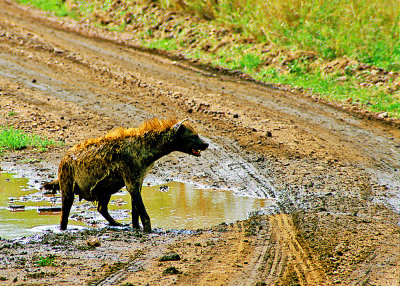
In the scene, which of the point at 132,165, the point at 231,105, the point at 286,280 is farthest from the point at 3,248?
the point at 231,105

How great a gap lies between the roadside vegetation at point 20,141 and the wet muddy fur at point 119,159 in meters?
4.29

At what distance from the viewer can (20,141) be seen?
41.4 feet

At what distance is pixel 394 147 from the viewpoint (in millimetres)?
12367

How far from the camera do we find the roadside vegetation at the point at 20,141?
1252cm

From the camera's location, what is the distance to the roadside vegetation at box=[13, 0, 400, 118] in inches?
615

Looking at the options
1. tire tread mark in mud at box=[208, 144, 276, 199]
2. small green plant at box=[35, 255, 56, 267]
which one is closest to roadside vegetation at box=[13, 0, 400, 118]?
tire tread mark in mud at box=[208, 144, 276, 199]

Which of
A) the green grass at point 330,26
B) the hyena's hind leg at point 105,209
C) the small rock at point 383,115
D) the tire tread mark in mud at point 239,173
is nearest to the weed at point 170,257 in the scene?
the hyena's hind leg at point 105,209

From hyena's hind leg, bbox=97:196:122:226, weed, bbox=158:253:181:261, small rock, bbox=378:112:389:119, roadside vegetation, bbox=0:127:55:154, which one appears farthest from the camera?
small rock, bbox=378:112:389:119

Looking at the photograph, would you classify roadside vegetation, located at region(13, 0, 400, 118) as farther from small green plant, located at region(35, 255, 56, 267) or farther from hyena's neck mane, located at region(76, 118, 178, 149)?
small green plant, located at region(35, 255, 56, 267)

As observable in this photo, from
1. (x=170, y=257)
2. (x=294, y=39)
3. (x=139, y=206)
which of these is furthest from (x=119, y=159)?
(x=294, y=39)

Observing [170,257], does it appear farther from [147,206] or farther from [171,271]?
[147,206]

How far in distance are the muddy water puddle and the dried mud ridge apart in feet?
1.40

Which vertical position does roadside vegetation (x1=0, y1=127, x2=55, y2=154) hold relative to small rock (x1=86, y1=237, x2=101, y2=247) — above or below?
above

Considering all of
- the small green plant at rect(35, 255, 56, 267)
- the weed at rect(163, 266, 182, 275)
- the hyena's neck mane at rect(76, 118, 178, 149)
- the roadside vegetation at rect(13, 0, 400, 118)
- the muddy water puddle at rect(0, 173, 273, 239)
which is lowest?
the muddy water puddle at rect(0, 173, 273, 239)
